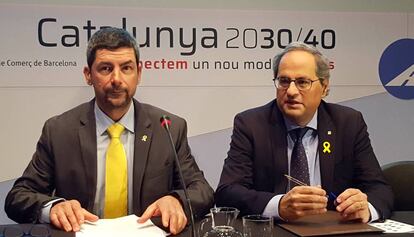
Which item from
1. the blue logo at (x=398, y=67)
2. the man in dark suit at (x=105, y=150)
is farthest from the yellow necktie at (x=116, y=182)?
the blue logo at (x=398, y=67)

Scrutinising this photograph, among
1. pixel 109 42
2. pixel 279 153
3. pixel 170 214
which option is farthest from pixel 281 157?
pixel 109 42

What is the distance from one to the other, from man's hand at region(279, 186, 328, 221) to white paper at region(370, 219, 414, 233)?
24cm

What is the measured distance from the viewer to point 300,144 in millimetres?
2643

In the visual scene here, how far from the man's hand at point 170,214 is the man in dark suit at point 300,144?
401mm

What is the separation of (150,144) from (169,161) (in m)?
0.13

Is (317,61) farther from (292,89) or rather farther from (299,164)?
(299,164)

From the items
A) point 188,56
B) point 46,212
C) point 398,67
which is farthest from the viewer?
point 398,67

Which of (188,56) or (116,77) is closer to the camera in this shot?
(116,77)

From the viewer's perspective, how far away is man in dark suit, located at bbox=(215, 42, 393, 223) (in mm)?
2615

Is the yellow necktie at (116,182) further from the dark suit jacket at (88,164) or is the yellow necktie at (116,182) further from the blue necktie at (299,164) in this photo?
the blue necktie at (299,164)

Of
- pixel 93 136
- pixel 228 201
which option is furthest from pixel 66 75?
pixel 228 201

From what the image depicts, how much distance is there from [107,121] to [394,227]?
1.44 m

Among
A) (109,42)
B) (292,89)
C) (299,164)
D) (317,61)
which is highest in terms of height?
(109,42)

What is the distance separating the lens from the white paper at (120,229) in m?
1.92
